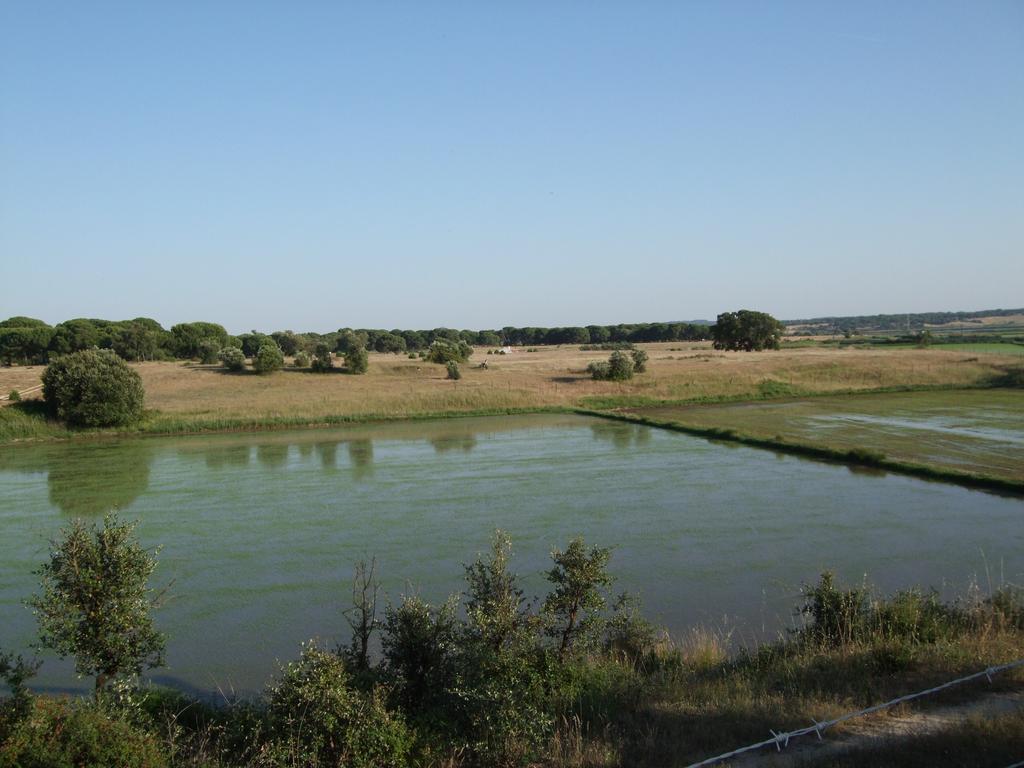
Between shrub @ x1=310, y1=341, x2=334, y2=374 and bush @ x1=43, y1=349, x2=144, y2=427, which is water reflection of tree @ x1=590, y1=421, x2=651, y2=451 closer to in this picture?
shrub @ x1=310, y1=341, x2=334, y2=374

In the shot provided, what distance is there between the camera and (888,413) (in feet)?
148

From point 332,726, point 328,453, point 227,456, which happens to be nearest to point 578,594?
point 332,726

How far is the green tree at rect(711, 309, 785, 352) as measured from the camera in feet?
318

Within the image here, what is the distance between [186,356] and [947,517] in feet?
276

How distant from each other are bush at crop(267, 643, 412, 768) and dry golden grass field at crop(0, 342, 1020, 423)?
4019cm

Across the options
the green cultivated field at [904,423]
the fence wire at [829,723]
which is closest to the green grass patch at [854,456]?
the green cultivated field at [904,423]

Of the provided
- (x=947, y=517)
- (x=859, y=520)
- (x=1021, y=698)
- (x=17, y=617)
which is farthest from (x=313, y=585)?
(x=947, y=517)

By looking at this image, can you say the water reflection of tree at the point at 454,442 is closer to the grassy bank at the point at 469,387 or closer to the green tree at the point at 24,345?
the grassy bank at the point at 469,387

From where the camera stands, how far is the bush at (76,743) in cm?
669

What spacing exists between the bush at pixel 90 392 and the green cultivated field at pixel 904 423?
1228 inches

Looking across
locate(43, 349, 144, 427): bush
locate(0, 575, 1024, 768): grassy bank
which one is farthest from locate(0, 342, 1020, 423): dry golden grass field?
locate(0, 575, 1024, 768): grassy bank

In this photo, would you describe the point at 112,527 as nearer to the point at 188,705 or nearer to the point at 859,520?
the point at 188,705

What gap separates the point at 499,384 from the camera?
5766cm

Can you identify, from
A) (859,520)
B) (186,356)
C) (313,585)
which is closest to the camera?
(313,585)
